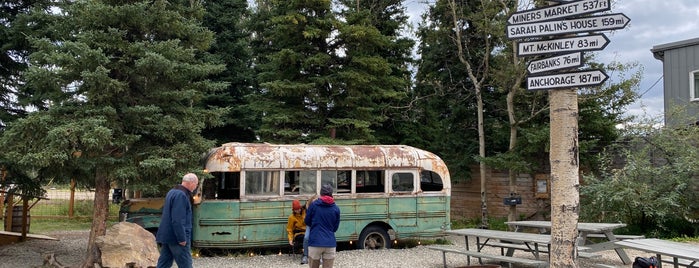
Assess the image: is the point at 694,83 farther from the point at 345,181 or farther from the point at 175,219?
the point at 175,219

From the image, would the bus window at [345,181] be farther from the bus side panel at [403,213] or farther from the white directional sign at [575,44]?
the white directional sign at [575,44]

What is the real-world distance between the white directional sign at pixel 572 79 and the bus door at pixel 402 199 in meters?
7.19

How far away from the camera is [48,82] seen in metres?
9.91

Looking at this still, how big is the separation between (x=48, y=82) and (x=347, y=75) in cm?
846

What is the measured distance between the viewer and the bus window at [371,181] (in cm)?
1329

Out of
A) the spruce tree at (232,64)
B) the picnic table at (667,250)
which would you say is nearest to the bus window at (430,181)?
the picnic table at (667,250)

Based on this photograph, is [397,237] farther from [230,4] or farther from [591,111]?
[230,4]

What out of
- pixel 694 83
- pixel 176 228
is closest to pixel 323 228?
pixel 176 228

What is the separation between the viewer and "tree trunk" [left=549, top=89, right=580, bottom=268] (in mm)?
6117

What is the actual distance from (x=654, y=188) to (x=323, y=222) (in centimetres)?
986

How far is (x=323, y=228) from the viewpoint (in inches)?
333

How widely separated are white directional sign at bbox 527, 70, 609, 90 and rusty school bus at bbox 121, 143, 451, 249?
702 cm

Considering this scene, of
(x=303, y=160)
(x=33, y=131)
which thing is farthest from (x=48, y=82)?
(x=303, y=160)

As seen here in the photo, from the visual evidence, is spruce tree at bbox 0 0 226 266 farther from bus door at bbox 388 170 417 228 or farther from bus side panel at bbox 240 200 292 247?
bus door at bbox 388 170 417 228
